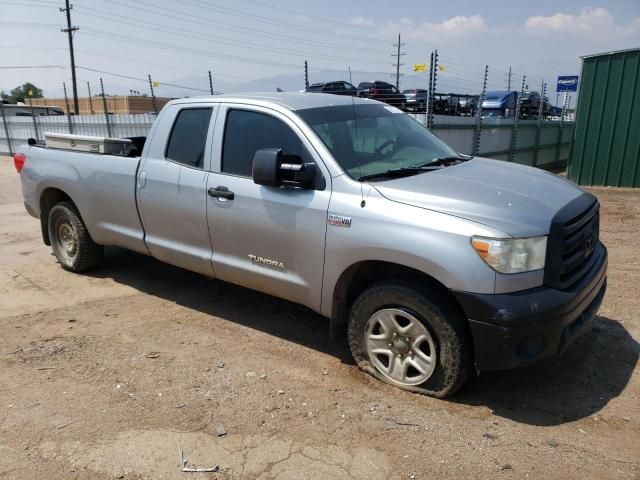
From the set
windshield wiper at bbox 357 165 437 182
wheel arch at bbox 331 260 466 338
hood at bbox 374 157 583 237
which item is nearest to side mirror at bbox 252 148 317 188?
windshield wiper at bbox 357 165 437 182

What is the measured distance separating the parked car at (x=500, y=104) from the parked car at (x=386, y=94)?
13.7 feet

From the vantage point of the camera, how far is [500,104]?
2055 cm

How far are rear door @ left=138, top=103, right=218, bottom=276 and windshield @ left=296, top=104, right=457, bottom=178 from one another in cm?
101

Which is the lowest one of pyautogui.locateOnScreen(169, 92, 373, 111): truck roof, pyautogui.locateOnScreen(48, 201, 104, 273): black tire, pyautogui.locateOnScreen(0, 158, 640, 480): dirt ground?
pyautogui.locateOnScreen(0, 158, 640, 480): dirt ground

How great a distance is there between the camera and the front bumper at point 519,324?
2.96 metres

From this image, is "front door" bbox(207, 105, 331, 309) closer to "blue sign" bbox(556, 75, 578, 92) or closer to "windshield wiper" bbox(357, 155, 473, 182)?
"windshield wiper" bbox(357, 155, 473, 182)

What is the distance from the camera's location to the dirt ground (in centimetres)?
285

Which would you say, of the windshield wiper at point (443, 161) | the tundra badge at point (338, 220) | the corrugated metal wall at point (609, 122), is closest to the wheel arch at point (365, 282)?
the tundra badge at point (338, 220)

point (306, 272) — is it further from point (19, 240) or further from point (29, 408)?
point (19, 240)

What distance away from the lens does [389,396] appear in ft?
11.4

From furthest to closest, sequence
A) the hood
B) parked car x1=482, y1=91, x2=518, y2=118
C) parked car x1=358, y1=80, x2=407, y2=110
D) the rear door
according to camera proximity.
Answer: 1. parked car x1=482, y1=91, x2=518, y2=118
2. parked car x1=358, y1=80, x2=407, y2=110
3. the rear door
4. the hood

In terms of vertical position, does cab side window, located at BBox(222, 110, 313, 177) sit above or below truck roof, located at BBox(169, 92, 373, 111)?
below

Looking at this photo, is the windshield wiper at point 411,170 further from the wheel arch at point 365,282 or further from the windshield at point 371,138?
the wheel arch at point 365,282

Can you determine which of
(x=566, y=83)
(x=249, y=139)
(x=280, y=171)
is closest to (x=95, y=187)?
(x=249, y=139)
